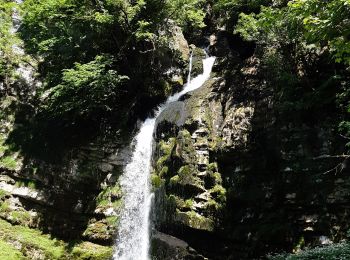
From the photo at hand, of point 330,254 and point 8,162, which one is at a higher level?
point 8,162

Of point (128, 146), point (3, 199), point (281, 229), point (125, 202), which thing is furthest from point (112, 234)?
point (281, 229)

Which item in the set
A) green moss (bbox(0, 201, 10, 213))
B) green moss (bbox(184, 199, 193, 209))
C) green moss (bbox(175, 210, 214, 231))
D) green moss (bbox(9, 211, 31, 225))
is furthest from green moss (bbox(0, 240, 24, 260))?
green moss (bbox(184, 199, 193, 209))

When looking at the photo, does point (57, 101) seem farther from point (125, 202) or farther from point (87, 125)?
point (125, 202)

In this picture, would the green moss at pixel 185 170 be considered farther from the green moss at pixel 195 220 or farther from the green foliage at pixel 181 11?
the green foliage at pixel 181 11

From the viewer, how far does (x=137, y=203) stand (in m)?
13.2

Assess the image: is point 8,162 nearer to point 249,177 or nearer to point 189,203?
point 189,203

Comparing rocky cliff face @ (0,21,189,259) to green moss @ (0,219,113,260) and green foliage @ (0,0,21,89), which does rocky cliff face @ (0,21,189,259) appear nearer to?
green moss @ (0,219,113,260)

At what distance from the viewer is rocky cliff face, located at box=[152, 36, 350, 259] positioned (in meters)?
10.2

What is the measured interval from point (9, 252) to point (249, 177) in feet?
27.7

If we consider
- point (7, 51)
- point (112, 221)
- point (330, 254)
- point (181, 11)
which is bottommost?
point (112, 221)

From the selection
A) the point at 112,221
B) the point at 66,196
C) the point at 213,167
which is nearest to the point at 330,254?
the point at 213,167

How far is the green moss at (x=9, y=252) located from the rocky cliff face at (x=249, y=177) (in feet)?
15.8

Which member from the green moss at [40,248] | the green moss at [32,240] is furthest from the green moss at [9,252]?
the green moss at [32,240]

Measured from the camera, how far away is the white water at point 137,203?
41.3 feet
